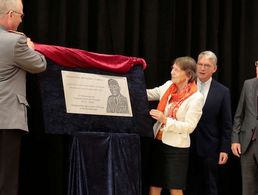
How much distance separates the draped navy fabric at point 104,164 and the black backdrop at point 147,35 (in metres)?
0.64

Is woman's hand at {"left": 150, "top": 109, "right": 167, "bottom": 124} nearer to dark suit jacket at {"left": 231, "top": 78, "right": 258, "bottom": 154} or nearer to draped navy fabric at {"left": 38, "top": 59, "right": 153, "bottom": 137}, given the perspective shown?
draped navy fabric at {"left": 38, "top": 59, "right": 153, "bottom": 137}

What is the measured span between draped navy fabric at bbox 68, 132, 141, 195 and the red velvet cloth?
514 mm

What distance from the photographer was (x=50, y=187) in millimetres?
4203

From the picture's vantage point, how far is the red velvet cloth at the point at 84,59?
3551mm

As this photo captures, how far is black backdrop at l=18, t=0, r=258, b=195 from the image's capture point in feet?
13.8

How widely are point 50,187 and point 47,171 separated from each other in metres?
0.14

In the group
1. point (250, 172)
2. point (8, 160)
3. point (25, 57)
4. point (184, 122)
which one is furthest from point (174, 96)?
point (8, 160)

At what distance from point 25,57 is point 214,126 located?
1.97 metres

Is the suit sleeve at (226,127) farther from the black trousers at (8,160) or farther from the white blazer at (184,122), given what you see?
the black trousers at (8,160)

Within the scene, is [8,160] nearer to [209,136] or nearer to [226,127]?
[209,136]

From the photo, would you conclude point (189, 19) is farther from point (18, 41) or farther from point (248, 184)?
point (18, 41)

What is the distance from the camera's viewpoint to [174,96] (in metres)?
4.11

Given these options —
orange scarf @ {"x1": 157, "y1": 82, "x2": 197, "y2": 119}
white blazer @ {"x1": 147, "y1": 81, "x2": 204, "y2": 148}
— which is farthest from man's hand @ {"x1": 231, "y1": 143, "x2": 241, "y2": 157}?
orange scarf @ {"x1": 157, "y1": 82, "x2": 197, "y2": 119}

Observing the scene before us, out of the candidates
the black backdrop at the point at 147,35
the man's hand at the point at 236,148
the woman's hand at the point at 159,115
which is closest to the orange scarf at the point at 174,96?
the woman's hand at the point at 159,115
